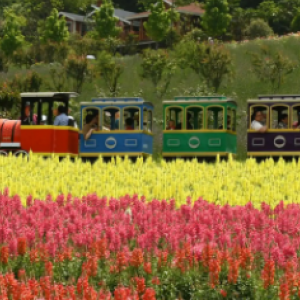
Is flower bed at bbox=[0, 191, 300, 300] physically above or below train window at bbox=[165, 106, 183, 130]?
below

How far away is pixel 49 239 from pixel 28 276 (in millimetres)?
657

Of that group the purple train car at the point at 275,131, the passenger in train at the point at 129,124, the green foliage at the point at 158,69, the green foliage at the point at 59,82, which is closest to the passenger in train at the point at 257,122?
the purple train car at the point at 275,131

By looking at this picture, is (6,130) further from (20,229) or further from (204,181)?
(20,229)

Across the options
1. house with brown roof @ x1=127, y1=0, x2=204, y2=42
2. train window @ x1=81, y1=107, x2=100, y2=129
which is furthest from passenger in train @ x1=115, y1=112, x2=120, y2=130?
house with brown roof @ x1=127, y1=0, x2=204, y2=42

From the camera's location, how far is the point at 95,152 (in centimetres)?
2148

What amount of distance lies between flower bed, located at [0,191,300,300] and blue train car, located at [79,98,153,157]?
38.4 ft

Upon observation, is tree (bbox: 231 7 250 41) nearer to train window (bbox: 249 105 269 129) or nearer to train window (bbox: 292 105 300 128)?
train window (bbox: 292 105 300 128)

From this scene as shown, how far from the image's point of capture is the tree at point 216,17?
205 feet

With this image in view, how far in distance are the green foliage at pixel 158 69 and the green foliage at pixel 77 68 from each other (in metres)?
3.29

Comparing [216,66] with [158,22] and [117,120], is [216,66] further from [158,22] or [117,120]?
[158,22]

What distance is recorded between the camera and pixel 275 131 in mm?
21016

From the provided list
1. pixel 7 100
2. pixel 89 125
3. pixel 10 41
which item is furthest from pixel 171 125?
pixel 10 41

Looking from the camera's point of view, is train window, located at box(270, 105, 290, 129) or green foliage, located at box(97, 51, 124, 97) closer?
train window, located at box(270, 105, 290, 129)

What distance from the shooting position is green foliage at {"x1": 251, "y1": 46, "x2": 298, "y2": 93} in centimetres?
3984
